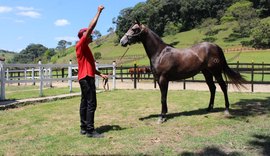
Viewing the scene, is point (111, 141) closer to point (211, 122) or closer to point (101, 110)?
point (211, 122)

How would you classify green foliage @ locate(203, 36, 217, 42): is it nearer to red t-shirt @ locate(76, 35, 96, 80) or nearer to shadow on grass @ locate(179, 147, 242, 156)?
red t-shirt @ locate(76, 35, 96, 80)

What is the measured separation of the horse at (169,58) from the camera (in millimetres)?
7434

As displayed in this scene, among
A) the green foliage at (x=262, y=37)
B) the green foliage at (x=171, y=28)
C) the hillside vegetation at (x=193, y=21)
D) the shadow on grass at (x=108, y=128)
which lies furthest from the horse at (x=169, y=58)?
the green foliage at (x=171, y=28)

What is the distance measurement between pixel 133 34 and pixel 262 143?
147 inches

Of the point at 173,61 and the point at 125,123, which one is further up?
the point at 173,61

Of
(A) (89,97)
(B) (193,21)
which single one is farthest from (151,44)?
(B) (193,21)

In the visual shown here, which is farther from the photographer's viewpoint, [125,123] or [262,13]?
[262,13]

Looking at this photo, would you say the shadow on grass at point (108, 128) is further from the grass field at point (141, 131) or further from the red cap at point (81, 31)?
the red cap at point (81, 31)

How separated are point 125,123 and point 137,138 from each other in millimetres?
1481

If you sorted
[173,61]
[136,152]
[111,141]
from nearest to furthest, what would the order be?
[136,152]
[111,141]
[173,61]

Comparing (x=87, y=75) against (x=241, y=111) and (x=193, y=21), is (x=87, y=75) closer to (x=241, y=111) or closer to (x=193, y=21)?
(x=241, y=111)

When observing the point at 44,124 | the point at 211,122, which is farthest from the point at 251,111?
the point at 44,124

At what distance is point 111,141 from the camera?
17.9ft

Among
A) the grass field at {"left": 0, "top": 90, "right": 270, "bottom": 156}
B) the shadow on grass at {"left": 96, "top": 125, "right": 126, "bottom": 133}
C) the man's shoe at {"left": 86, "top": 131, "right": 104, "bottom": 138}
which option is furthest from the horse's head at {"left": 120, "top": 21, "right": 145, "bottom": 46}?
the man's shoe at {"left": 86, "top": 131, "right": 104, "bottom": 138}
